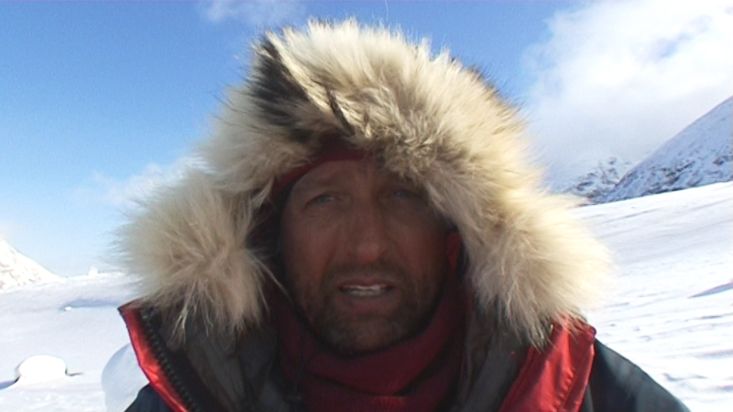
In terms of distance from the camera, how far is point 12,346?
1116 cm

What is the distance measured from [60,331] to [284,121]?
509 inches

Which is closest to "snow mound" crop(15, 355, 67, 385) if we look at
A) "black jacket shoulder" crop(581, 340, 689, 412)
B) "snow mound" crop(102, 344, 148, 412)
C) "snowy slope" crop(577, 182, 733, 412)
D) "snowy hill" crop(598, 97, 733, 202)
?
"snow mound" crop(102, 344, 148, 412)

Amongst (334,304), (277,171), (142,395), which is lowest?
(142,395)

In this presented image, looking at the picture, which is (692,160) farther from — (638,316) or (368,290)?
(368,290)

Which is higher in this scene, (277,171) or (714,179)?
(714,179)

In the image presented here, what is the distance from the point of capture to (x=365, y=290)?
4.19 feet

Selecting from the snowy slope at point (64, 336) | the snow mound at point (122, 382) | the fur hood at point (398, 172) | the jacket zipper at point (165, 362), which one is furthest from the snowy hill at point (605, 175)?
the jacket zipper at point (165, 362)

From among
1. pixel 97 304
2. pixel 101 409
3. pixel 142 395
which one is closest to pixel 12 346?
pixel 97 304

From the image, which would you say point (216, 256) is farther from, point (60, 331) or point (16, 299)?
point (16, 299)

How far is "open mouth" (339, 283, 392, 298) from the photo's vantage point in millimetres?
1271

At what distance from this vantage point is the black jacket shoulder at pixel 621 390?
44.1 inches

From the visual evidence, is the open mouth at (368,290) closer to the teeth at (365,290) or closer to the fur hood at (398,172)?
the teeth at (365,290)

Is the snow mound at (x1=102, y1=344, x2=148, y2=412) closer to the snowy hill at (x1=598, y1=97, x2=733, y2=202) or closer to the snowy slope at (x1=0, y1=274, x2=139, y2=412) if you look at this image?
the snowy slope at (x1=0, y1=274, x2=139, y2=412)

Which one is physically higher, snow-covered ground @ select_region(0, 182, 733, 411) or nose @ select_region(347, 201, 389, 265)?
nose @ select_region(347, 201, 389, 265)
